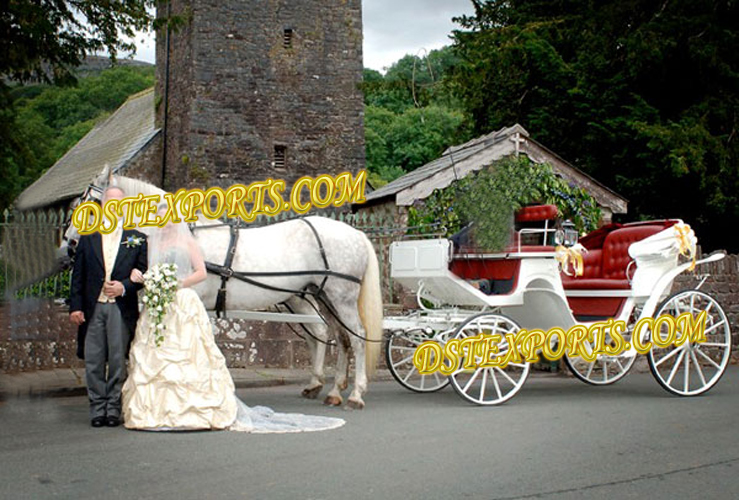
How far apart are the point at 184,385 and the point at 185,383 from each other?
0.02 m

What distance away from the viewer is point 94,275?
734 cm

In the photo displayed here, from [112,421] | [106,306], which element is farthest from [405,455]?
[106,306]

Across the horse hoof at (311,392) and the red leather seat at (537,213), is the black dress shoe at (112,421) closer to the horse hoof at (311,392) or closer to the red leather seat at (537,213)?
the horse hoof at (311,392)

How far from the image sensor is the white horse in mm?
8102

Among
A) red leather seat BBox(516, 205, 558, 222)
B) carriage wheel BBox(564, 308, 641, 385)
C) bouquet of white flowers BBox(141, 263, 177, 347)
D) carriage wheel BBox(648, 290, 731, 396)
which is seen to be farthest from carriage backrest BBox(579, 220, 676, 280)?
bouquet of white flowers BBox(141, 263, 177, 347)

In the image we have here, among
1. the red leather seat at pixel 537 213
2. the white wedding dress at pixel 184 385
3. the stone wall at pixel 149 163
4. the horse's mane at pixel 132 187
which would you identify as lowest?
the white wedding dress at pixel 184 385

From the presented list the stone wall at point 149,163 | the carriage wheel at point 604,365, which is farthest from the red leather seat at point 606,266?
the stone wall at point 149,163

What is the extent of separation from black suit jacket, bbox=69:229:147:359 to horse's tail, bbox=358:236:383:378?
7.74 ft

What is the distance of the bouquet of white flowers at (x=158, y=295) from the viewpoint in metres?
7.08

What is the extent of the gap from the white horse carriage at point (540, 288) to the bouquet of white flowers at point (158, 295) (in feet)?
8.89

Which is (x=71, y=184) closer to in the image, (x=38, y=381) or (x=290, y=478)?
(x=38, y=381)

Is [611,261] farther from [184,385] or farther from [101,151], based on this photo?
[101,151]

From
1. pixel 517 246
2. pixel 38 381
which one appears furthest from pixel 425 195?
pixel 38 381

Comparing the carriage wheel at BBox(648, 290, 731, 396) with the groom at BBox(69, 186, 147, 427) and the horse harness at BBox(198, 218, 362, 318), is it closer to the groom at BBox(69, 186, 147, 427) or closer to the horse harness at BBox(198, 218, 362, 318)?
the horse harness at BBox(198, 218, 362, 318)
